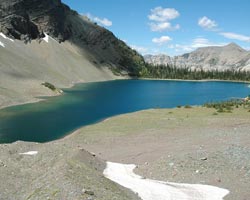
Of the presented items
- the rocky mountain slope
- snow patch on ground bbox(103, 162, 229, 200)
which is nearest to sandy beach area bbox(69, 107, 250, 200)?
snow patch on ground bbox(103, 162, 229, 200)

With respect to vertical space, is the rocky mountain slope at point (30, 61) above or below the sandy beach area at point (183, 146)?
above

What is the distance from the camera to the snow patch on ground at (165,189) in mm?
21736

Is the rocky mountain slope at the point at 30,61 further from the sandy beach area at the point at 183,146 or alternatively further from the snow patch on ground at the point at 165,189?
the snow patch on ground at the point at 165,189

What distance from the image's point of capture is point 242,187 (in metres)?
23.4

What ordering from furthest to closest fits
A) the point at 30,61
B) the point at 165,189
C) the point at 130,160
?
the point at 30,61, the point at 130,160, the point at 165,189

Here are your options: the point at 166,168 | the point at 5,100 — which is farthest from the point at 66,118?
the point at 166,168

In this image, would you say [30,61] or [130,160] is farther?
[30,61]

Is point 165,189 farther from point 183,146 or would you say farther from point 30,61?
point 30,61

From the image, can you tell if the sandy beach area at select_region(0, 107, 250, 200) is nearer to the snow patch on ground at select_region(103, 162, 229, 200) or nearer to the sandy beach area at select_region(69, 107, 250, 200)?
Result: the sandy beach area at select_region(69, 107, 250, 200)

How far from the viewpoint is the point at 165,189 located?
2295 cm

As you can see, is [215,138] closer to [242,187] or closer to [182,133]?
[182,133]

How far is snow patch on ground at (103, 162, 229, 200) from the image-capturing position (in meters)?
21.7

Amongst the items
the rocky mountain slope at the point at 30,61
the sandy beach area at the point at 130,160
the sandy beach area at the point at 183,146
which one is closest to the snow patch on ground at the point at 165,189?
the sandy beach area at the point at 130,160

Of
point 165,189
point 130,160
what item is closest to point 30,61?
point 130,160
